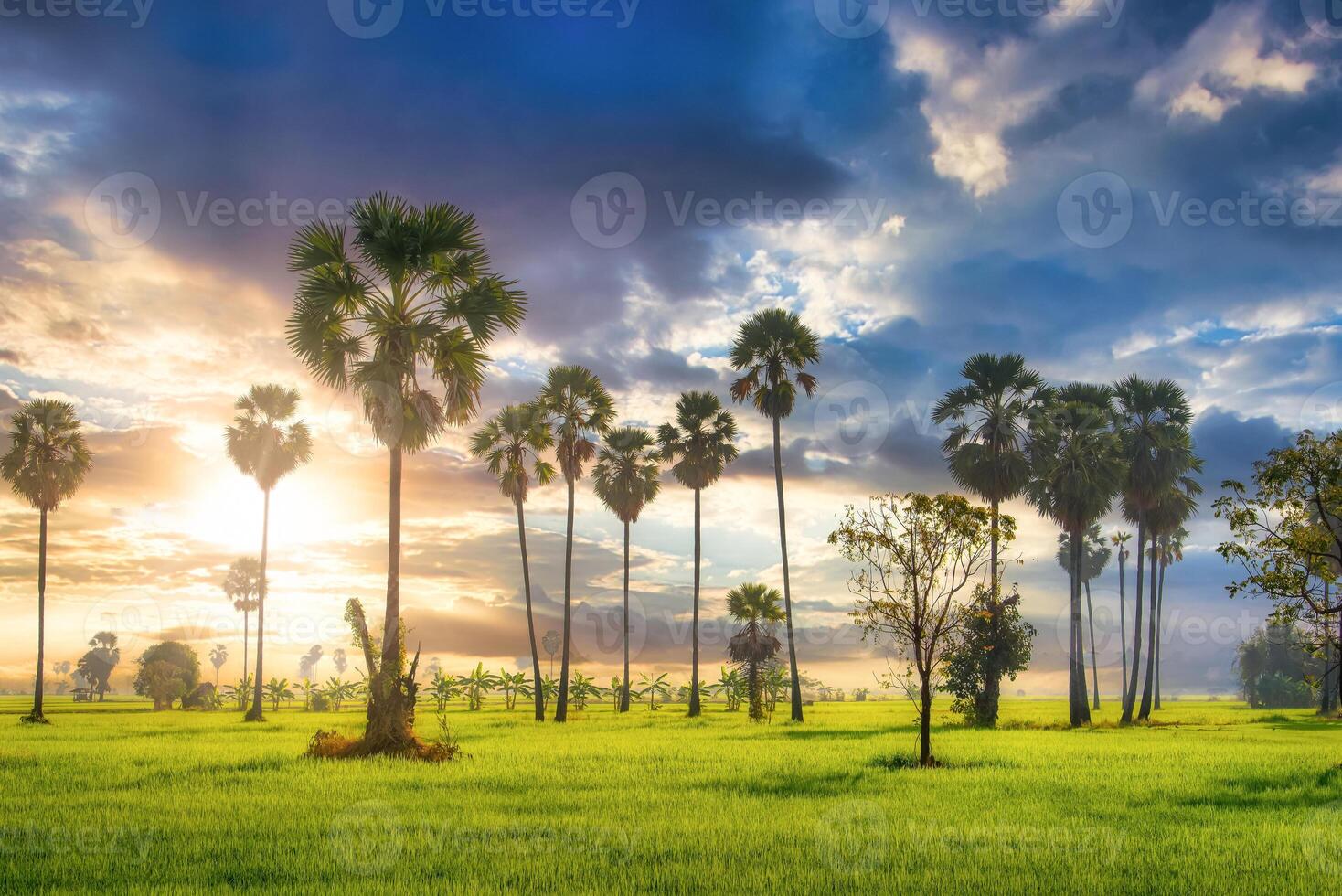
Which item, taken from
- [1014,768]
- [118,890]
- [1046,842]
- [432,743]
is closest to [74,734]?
[432,743]

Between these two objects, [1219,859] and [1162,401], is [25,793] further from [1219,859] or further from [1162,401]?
[1162,401]

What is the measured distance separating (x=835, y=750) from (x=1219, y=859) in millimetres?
15936

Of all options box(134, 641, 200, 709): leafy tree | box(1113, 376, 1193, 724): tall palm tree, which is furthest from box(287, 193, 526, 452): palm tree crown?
box(134, 641, 200, 709): leafy tree

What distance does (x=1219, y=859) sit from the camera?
12375 millimetres

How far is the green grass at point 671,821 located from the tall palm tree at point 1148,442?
25.7 metres

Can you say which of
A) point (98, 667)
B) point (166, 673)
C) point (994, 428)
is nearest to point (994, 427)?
point (994, 428)

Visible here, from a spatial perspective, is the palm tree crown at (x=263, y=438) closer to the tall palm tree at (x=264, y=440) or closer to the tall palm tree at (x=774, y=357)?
the tall palm tree at (x=264, y=440)

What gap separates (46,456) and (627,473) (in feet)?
118

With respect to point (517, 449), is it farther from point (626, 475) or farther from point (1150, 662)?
point (1150, 662)

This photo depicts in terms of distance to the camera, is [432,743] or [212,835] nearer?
[212,835]

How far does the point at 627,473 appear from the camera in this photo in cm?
6006

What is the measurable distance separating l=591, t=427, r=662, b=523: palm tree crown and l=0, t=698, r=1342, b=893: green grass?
32799 millimetres

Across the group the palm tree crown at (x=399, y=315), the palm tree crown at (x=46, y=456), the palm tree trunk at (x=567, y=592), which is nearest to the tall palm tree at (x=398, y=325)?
the palm tree crown at (x=399, y=315)

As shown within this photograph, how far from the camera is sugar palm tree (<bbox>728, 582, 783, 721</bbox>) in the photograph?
175ft
